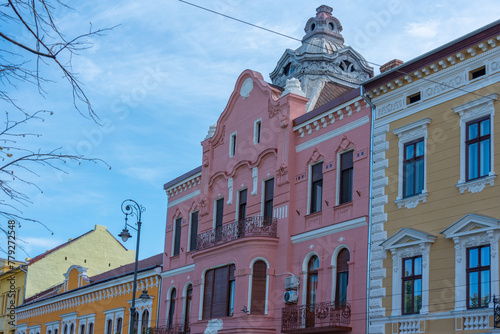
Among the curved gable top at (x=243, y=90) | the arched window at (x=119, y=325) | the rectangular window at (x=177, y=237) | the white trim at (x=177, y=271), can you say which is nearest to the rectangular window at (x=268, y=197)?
the curved gable top at (x=243, y=90)

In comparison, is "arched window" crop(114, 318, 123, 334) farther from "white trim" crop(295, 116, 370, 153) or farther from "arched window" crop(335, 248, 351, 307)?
"arched window" crop(335, 248, 351, 307)

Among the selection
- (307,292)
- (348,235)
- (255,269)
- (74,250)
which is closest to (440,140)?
→ (348,235)

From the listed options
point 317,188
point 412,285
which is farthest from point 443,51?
point 317,188

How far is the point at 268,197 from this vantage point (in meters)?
28.4

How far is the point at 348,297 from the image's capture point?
2312cm

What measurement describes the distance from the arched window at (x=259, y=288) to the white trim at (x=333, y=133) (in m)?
4.35

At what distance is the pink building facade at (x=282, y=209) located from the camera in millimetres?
24047

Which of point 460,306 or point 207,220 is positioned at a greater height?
point 207,220

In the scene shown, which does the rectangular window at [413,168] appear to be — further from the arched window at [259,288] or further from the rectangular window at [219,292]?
the rectangular window at [219,292]

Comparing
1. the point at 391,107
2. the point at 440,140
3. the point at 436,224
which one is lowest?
the point at 436,224

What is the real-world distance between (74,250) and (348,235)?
35.6 m

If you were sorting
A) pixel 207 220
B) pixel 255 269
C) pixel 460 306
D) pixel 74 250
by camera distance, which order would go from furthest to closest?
pixel 74 250 < pixel 207 220 < pixel 255 269 < pixel 460 306

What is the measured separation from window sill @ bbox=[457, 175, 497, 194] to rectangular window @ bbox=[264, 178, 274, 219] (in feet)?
31.0

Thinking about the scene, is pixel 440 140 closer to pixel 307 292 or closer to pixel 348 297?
pixel 348 297
